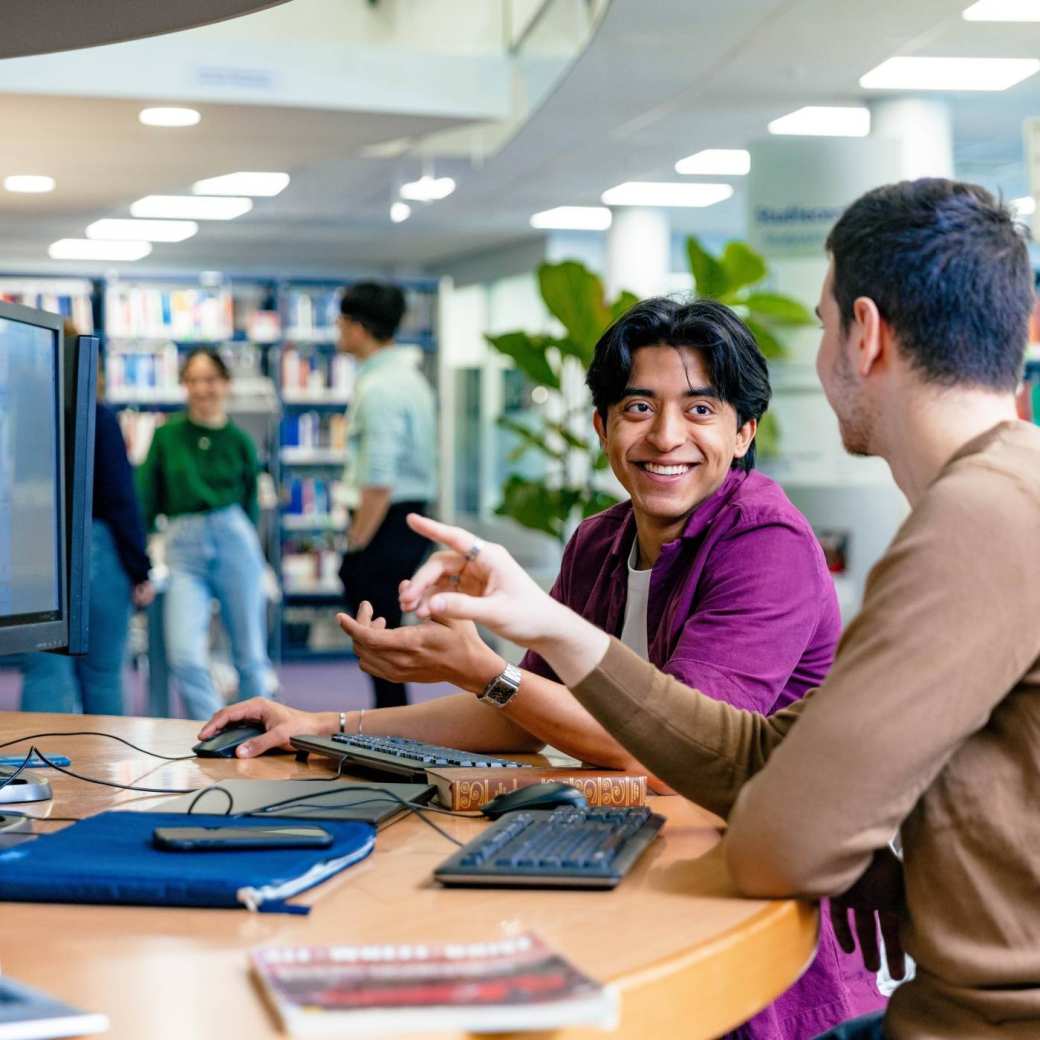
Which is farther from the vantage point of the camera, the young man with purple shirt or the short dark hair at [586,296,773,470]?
the short dark hair at [586,296,773,470]

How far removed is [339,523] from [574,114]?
362 cm

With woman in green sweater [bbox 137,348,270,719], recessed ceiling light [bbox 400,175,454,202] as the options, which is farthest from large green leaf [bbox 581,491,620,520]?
recessed ceiling light [bbox 400,175,454,202]

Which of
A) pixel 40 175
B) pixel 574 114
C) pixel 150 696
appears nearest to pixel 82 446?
pixel 150 696

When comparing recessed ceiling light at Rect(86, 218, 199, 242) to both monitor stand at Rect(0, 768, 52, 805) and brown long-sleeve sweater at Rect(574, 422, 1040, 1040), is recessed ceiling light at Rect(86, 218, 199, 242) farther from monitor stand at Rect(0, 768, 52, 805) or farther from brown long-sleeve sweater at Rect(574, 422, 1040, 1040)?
brown long-sleeve sweater at Rect(574, 422, 1040, 1040)

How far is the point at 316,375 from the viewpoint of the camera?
9.76 metres

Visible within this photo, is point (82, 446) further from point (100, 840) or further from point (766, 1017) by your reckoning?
point (766, 1017)

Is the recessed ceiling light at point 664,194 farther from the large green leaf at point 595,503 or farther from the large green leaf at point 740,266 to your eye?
the large green leaf at point 740,266

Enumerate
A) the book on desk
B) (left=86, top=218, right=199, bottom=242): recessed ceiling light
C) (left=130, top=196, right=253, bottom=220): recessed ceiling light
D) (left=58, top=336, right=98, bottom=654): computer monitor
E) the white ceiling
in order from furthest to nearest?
1. (left=86, top=218, right=199, bottom=242): recessed ceiling light
2. (left=130, top=196, right=253, bottom=220): recessed ceiling light
3. the white ceiling
4. (left=58, top=336, right=98, bottom=654): computer monitor
5. the book on desk

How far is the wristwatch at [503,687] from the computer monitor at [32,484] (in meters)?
0.54

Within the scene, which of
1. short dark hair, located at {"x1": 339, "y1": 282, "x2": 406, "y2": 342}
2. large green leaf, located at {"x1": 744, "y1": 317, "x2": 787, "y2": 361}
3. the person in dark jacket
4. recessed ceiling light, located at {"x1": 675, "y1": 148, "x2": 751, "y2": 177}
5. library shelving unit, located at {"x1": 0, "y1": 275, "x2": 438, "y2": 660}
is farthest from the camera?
library shelving unit, located at {"x1": 0, "y1": 275, "x2": 438, "y2": 660}

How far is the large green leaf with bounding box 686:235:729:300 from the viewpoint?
5719 millimetres

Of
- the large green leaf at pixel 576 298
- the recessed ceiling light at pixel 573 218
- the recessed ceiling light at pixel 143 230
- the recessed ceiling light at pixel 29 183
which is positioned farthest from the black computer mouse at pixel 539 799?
the recessed ceiling light at pixel 143 230

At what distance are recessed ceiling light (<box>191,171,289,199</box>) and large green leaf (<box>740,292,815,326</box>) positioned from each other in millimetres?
3562

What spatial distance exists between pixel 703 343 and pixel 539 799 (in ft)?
2.77
